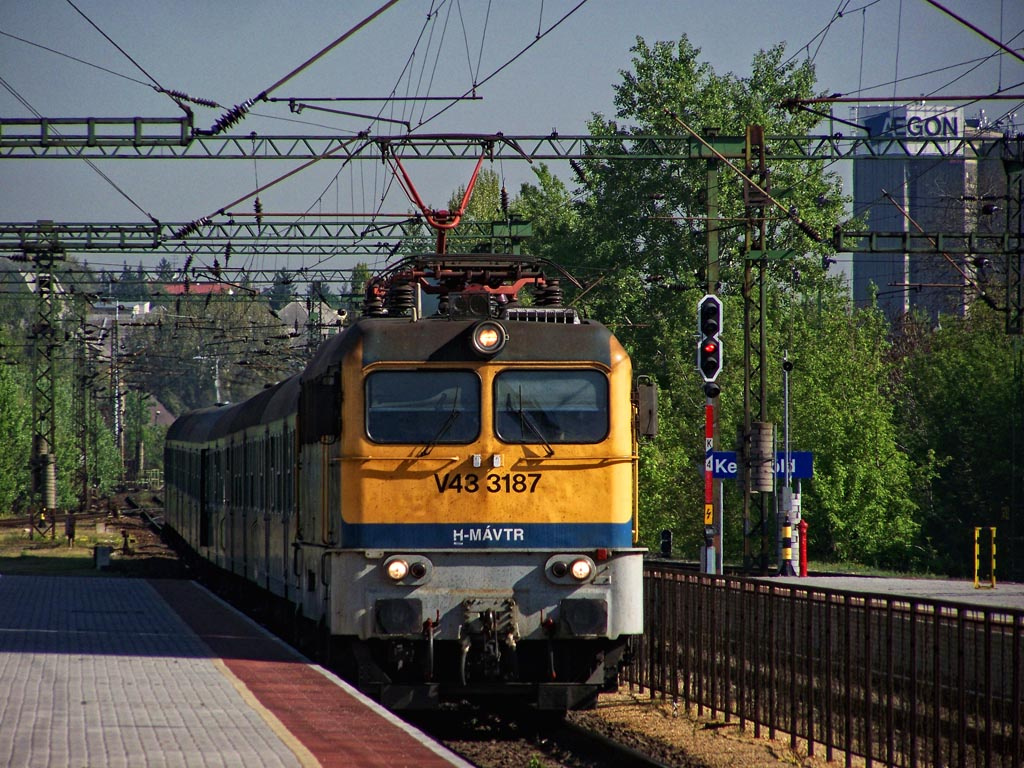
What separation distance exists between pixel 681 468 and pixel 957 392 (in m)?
11.7

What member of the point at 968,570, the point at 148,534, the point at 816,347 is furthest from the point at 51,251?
the point at 968,570

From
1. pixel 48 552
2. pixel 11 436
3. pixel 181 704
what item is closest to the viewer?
pixel 181 704

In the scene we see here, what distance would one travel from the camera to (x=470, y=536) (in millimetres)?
12156

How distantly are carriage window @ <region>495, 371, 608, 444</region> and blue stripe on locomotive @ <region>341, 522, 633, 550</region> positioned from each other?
28.6 inches

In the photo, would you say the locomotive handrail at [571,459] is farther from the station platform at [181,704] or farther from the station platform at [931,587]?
the station platform at [931,587]

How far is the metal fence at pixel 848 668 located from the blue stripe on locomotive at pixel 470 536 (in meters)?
1.70

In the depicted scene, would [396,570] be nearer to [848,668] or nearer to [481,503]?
[481,503]

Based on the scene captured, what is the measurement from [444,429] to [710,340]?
10.4 metres

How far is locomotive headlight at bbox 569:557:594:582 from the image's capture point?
12.1 meters

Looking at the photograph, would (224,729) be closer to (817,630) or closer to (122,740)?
(122,740)

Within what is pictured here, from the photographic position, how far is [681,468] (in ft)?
126

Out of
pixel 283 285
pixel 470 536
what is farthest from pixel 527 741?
pixel 283 285

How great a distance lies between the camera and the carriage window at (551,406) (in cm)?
1239

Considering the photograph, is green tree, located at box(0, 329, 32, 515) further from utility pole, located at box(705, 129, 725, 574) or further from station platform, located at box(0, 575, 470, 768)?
station platform, located at box(0, 575, 470, 768)
